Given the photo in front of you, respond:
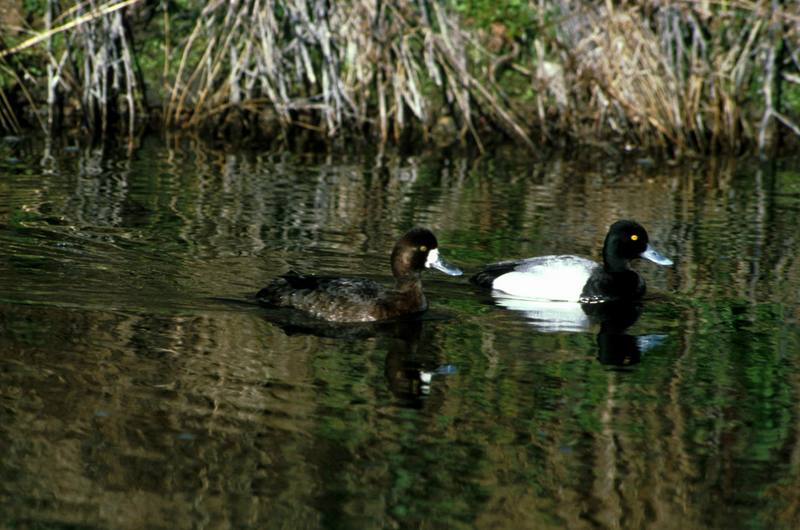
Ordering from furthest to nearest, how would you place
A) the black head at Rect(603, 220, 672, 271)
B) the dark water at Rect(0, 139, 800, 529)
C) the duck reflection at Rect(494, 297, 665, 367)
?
1. the black head at Rect(603, 220, 672, 271)
2. the duck reflection at Rect(494, 297, 665, 367)
3. the dark water at Rect(0, 139, 800, 529)

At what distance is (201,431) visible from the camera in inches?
236

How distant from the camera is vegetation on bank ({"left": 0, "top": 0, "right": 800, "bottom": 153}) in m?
14.7

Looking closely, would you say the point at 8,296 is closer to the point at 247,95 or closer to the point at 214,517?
the point at 214,517

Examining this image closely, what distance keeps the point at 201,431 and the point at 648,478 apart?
6.21ft

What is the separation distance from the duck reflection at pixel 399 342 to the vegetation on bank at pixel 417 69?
6654 mm

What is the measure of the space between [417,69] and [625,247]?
226 inches

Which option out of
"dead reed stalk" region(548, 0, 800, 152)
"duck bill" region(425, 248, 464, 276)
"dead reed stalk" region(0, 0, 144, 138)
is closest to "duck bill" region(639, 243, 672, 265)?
"duck bill" region(425, 248, 464, 276)

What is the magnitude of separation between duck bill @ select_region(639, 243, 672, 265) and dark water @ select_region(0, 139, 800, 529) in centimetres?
17

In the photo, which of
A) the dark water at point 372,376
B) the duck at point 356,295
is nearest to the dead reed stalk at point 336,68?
the dark water at point 372,376

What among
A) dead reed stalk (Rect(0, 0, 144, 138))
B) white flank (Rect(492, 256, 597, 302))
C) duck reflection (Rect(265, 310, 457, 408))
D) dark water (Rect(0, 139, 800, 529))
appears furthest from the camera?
dead reed stalk (Rect(0, 0, 144, 138))

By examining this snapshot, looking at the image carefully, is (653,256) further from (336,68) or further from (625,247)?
(336,68)

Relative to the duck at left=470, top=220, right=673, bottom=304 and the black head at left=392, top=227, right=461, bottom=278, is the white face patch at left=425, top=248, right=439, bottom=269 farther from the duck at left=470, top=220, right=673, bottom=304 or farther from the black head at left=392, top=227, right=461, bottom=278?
the duck at left=470, top=220, right=673, bottom=304

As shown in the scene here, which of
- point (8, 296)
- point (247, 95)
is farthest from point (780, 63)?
point (8, 296)

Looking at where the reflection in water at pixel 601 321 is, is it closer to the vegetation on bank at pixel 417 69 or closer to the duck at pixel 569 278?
the duck at pixel 569 278
